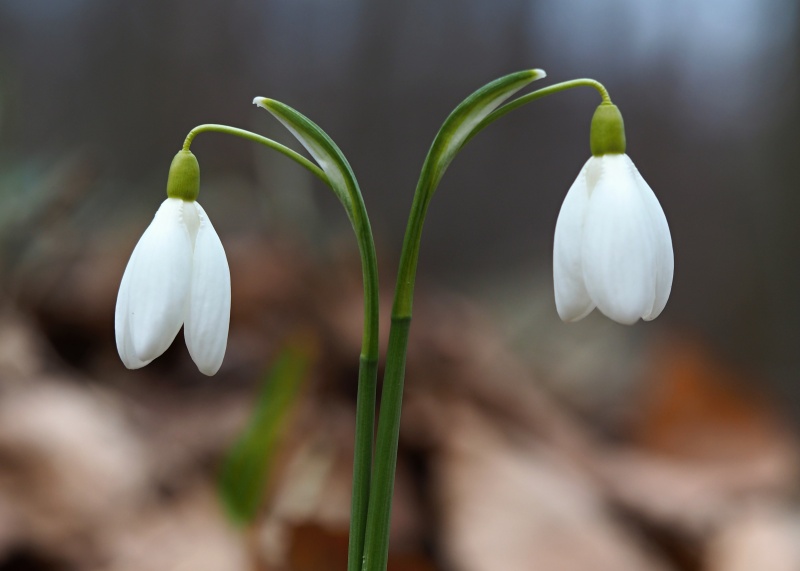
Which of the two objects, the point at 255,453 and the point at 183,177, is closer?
the point at 183,177

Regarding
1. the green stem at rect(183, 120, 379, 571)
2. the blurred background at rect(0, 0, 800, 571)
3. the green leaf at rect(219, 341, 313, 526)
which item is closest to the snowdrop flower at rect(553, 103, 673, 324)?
the green stem at rect(183, 120, 379, 571)

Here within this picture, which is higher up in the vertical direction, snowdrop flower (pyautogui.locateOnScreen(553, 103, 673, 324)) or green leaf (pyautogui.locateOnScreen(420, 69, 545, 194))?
green leaf (pyautogui.locateOnScreen(420, 69, 545, 194))

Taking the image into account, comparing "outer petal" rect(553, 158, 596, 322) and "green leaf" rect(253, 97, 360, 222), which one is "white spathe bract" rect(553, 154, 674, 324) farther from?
"green leaf" rect(253, 97, 360, 222)

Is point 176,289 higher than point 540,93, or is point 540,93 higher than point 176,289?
point 540,93

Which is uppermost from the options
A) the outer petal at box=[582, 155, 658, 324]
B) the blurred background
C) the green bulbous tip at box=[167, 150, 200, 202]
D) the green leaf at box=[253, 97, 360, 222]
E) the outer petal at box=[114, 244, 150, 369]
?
the blurred background

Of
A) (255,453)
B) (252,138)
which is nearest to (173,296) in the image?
(252,138)

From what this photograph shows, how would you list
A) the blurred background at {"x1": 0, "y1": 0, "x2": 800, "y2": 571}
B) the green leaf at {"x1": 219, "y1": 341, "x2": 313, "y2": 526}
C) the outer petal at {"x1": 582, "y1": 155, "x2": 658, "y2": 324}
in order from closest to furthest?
the outer petal at {"x1": 582, "y1": 155, "x2": 658, "y2": 324}, the green leaf at {"x1": 219, "y1": 341, "x2": 313, "y2": 526}, the blurred background at {"x1": 0, "y1": 0, "x2": 800, "y2": 571}

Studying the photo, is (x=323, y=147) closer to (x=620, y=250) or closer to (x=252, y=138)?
(x=252, y=138)
